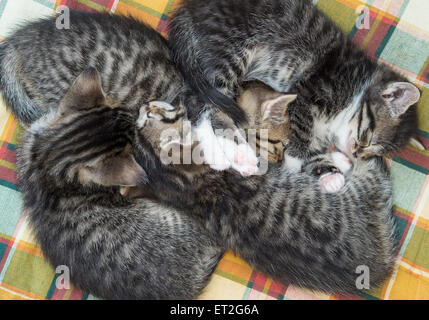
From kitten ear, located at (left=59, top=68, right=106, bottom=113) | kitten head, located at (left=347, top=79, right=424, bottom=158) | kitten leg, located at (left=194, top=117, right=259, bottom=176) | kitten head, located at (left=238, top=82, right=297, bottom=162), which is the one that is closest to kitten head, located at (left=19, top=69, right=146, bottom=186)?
kitten ear, located at (left=59, top=68, right=106, bottom=113)

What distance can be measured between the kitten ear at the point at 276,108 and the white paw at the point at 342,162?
0.37m

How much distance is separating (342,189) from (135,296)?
121 centimetres

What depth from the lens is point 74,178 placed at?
1970 millimetres

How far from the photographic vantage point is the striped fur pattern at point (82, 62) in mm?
2104

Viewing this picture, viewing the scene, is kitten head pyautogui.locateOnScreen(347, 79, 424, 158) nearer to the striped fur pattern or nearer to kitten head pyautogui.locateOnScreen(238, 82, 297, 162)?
kitten head pyautogui.locateOnScreen(238, 82, 297, 162)

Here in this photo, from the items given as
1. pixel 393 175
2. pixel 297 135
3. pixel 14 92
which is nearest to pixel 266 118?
pixel 297 135

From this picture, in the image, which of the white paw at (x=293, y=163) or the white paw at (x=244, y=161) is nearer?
the white paw at (x=244, y=161)

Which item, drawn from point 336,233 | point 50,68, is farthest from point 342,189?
point 50,68

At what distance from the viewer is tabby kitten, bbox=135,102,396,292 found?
6.66ft

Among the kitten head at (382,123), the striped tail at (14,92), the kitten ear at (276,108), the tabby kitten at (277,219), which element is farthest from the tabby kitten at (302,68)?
the striped tail at (14,92)

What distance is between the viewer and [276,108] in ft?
6.96

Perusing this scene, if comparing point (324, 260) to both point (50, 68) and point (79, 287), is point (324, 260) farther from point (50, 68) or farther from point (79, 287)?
point (50, 68)

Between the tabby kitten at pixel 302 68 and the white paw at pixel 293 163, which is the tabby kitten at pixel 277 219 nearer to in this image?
the white paw at pixel 293 163

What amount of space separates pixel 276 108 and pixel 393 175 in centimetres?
82
